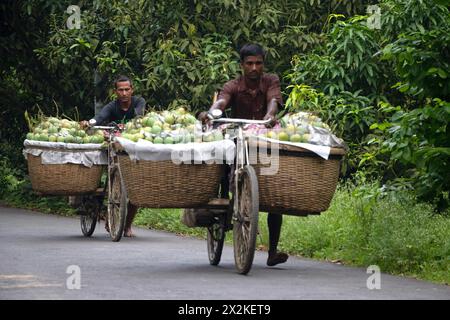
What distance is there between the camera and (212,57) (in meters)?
19.0

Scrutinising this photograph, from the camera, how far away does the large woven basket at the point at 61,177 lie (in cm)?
1549

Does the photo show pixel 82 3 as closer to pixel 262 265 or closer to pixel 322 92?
pixel 322 92

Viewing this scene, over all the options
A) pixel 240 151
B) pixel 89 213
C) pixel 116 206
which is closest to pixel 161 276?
pixel 240 151

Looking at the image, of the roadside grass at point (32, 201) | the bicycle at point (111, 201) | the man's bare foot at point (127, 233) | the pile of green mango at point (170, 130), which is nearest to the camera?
the pile of green mango at point (170, 130)

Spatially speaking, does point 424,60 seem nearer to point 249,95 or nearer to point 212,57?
point 249,95

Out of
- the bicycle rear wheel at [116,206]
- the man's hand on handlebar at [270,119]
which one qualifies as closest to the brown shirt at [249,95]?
the man's hand on handlebar at [270,119]

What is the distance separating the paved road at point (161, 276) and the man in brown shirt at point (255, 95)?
350 mm

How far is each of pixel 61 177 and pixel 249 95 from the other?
4137 millimetres

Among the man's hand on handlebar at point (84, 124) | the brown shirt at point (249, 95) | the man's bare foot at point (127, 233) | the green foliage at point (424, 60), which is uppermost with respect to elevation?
the green foliage at point (424, 60)

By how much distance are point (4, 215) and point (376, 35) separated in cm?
674

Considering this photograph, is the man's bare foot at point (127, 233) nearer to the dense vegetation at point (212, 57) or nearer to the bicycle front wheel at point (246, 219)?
the dense vegetation at point (212, 57)

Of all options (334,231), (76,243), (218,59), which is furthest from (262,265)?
(218,59)

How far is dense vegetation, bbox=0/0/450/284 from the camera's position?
674 inches

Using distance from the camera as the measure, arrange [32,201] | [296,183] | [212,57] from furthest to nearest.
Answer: [32,201], [212,57], [296,183]
